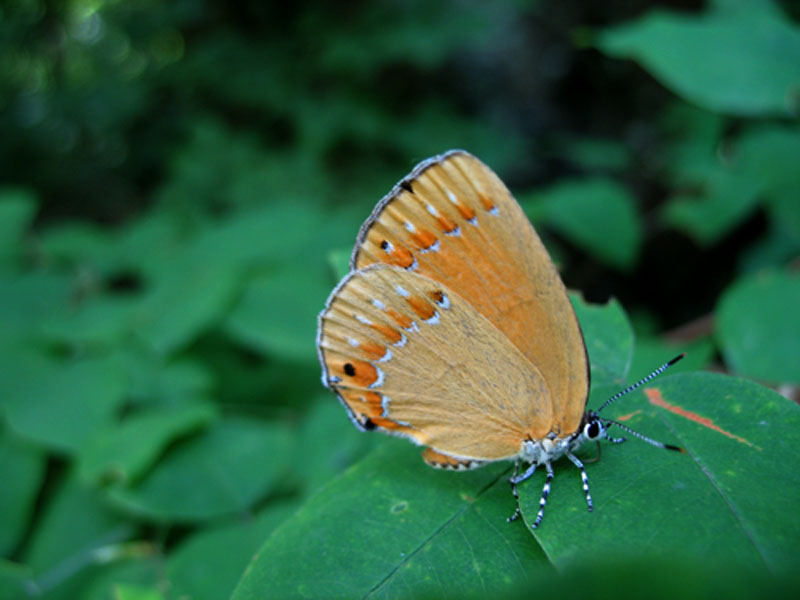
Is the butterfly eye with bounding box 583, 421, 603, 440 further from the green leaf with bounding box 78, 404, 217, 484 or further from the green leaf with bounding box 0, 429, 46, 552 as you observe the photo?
the green leaf with bounding box 0, 429, 46, 552

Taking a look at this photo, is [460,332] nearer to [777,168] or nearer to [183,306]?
[183,306]

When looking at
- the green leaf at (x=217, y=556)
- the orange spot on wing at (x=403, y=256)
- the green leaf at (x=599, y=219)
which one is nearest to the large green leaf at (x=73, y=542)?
the green leaf at (x=217, y=556)

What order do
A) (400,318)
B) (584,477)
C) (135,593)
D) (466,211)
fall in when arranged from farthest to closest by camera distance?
1. (135,593)
2. (400,318)
3. (466,211)
4. (584,477)

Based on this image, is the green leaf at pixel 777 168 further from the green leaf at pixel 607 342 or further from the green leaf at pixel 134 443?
the green leaf at pixel 134 443

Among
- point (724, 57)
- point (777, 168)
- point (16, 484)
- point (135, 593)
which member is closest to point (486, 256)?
point (135, 593)

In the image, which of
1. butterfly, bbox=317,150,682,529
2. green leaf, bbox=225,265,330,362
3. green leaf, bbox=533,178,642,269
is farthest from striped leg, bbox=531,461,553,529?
green leaf, bbox=533,178,642,269
